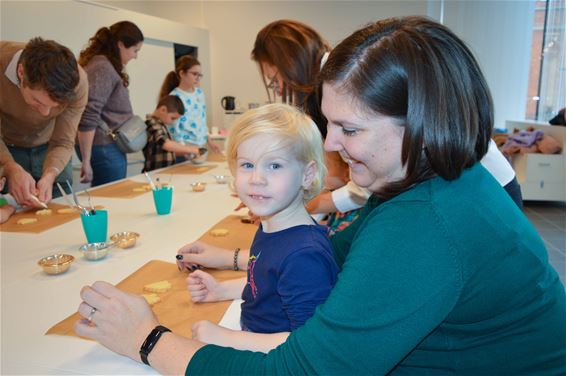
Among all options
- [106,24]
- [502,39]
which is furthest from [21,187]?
[502,39]

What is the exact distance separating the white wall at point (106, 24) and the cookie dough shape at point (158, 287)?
3339 millimetres

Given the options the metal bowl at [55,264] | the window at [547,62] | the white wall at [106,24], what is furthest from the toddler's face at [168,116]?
the window at [547,62]

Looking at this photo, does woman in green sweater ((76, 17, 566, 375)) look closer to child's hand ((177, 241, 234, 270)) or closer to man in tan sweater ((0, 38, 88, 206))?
child's hand ((177, 241, 234, 270))

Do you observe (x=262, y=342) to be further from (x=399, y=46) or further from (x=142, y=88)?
(x=142, y=88)

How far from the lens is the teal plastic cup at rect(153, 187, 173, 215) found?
5.68 feet

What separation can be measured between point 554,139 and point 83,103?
4557mm

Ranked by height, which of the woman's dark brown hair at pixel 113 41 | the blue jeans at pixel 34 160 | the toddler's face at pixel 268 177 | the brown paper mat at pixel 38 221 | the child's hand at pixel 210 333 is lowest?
the child's hand at pixel 210 333

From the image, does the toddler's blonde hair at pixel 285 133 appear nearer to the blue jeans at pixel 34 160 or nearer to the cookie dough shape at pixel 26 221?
the cookie dough shape at pixel 26 221

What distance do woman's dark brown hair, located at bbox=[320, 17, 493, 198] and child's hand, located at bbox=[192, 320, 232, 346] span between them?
425 mm

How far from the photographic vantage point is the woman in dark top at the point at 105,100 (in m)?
2.72

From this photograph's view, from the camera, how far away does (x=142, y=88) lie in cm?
506

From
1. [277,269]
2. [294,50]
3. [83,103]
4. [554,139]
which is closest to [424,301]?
[277,269]

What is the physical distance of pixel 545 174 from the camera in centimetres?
450

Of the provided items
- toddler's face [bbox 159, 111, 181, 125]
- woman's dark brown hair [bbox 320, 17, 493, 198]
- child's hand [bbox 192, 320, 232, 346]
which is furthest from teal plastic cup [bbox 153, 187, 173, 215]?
toddler's face [bbox 159, 111, 181, 125]
